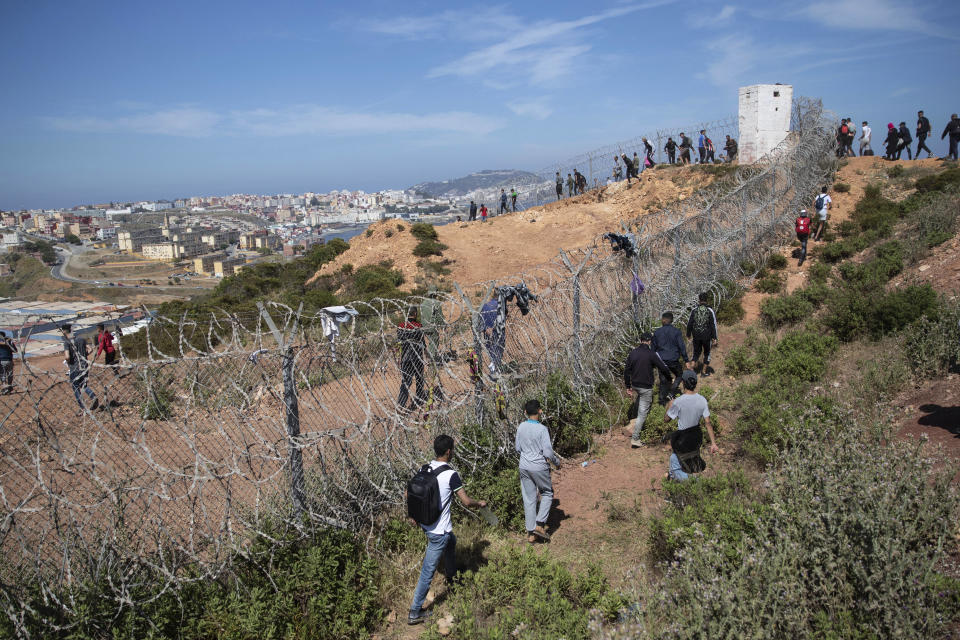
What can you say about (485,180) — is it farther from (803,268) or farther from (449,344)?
(449,344)

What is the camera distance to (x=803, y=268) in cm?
1374

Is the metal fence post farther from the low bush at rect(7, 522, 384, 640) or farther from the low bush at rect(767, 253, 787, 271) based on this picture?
the low bush at rect(767, 253, 787, 271)

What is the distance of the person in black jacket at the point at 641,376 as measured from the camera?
700 cm

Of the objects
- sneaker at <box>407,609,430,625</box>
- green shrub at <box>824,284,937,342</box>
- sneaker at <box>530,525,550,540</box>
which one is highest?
green shrub at <box>824,284,937,342</box>

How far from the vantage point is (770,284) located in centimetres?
1262

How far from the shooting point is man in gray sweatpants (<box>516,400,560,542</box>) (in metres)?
5.22

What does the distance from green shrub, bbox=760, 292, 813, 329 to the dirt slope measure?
35.4 ft

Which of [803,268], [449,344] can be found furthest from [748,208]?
[449,344]

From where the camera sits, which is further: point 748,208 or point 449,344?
point 748,208

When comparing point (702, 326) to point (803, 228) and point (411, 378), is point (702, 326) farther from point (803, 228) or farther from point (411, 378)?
point (803, 228)

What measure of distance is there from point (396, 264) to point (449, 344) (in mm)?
17842

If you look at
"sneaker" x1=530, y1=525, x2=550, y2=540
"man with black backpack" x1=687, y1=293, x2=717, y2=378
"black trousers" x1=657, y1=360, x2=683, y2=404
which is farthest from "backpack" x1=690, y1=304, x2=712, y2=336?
"sneaker" x1=530, y1=525, x2=550, y2=540

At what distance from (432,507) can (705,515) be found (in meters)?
2.29

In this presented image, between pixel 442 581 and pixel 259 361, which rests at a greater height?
pixel 259 361
